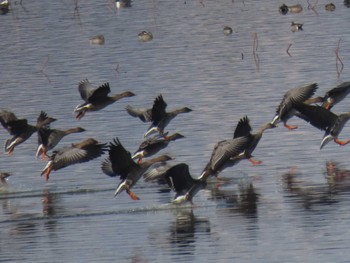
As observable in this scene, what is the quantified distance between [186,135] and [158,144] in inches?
128

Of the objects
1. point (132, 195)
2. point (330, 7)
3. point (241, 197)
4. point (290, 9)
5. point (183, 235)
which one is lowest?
point (183, 235)

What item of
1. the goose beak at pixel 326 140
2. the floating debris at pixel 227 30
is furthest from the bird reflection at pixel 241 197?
the floating debris at pixel 227 30

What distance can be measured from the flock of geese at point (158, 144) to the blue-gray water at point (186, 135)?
0.33m

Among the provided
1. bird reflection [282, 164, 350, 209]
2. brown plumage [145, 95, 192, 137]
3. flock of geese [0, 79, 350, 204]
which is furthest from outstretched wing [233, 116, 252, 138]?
brown plumage [145, 95, 192, 137]

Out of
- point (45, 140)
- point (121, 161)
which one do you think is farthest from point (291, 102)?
point (121, 161)

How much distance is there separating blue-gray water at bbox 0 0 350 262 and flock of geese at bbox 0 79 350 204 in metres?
0.33

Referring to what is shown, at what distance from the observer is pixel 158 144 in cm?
2350

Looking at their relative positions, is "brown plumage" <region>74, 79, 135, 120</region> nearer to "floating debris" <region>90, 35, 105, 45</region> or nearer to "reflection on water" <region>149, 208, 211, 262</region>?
"reflection on water" <region>149, 208, 211, 262</region>

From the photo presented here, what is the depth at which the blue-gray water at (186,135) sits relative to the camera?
17.8m

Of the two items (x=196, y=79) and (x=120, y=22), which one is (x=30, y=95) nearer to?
(x=196, y=79)

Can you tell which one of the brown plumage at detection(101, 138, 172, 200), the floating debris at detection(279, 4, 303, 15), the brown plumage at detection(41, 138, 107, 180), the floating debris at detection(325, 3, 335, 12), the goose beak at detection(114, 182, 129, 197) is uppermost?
the floating debris at detection(279, 4, 303, 15)

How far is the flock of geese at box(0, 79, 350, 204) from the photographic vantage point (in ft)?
65.9

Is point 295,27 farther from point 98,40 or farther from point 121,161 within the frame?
point 121,161

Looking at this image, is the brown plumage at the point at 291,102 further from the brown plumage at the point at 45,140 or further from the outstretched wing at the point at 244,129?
the brown plumage at the point at 45,140
